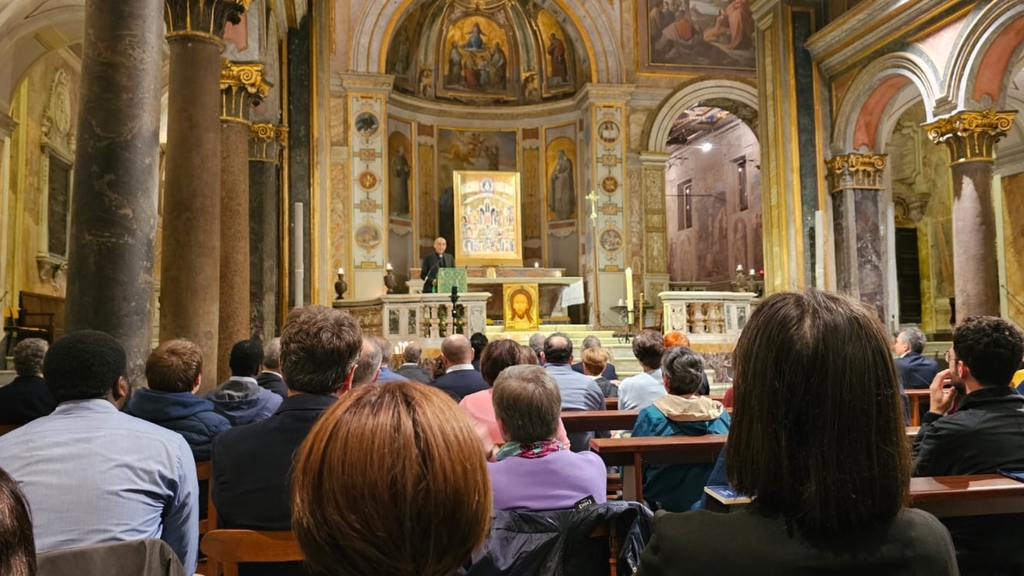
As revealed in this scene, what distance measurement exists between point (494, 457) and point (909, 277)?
1760 cm

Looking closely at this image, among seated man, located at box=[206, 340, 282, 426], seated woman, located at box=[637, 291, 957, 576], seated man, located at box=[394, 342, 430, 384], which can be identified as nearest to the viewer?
seated woman, located at box=[637, 291, 957, 576]

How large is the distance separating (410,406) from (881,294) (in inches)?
523

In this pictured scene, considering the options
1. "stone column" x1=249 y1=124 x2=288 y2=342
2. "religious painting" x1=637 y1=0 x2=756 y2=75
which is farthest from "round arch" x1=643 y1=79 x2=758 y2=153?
"stone column" x1=249 y1=124 x2=288 y2=342

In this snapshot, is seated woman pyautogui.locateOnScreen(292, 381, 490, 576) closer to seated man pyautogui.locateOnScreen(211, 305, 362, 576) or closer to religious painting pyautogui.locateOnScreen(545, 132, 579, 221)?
seated man pyautogui.locateOnScreen(211, 305, 362, 576)

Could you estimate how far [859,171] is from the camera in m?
13.1

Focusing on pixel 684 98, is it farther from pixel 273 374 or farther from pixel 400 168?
pixel 273 374

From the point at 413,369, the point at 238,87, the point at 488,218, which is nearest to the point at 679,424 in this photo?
the point at 413,369

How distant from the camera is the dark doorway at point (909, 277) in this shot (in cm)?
1802

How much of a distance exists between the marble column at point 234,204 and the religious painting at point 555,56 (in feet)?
37.3

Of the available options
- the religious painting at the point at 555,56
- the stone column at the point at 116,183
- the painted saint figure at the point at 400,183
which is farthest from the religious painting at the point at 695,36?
the stone column at the point at 116,183

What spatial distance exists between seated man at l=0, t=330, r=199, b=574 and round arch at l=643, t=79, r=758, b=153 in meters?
17.5

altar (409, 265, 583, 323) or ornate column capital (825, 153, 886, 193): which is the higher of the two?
ornate column capital (825, 153, 886, 193)

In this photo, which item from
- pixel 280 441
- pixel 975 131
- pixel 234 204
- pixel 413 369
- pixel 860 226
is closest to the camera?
pixel 280 441

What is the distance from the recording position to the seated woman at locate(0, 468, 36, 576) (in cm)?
87
